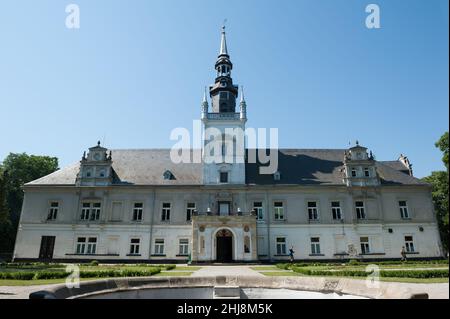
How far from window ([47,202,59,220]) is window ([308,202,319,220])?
2843 cm

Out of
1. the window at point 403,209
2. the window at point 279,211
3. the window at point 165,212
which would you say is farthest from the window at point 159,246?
the window at point 403,209

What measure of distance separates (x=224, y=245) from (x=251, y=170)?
10.0 m

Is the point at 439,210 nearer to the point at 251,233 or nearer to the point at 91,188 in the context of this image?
the point at 251,233

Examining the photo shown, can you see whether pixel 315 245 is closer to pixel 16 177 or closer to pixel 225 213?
pixel 225 213

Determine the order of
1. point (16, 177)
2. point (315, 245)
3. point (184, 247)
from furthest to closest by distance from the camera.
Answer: point (16, 177), point (315, 245), point (184, 247)

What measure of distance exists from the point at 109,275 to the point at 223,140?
78.6ft

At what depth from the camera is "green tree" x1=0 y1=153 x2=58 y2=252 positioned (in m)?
45.7

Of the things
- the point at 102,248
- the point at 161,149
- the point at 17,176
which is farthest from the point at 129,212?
the point at 17,176

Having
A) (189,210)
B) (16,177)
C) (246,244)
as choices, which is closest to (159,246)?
(189,210)

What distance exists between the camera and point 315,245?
35312mm

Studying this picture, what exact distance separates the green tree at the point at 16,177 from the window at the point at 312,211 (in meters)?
39.4

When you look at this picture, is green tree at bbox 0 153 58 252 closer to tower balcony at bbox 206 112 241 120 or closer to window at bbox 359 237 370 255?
tower balcony at bbox 206 112 241 120

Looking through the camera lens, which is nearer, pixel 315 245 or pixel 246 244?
pixel 246 244

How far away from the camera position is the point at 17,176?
5019cm
